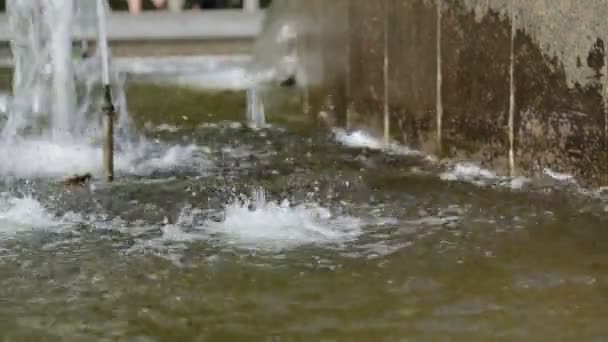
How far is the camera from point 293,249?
3484mm

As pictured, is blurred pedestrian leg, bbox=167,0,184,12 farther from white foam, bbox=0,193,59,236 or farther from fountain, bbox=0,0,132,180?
white foam, bbox=0,193,59,236

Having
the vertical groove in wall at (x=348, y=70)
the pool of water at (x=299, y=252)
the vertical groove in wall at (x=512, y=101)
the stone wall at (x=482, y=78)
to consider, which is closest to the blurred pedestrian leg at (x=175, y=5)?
the stone wall at (x=482, y=78)

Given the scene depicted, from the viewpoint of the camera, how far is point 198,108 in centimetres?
689

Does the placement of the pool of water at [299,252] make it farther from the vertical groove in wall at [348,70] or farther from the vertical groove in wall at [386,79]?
the vertical groove in wall at [348,70]

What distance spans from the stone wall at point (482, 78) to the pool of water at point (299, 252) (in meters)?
0.14

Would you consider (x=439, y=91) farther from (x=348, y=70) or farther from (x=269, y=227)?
(x=269, y=227)

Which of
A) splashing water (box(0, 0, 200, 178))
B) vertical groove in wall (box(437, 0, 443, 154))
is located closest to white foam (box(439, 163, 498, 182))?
vertical groove in wall (box(437, 0, 443, 154))

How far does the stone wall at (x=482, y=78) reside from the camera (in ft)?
13.6

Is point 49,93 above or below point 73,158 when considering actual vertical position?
above

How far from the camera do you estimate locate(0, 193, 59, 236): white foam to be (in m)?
3.82

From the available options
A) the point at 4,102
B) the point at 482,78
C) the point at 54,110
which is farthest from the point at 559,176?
the point at 4,102

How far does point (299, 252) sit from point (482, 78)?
1626 millimetres

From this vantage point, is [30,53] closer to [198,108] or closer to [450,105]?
[198,108]

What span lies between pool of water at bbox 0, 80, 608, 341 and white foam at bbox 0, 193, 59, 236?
0.04 feet
